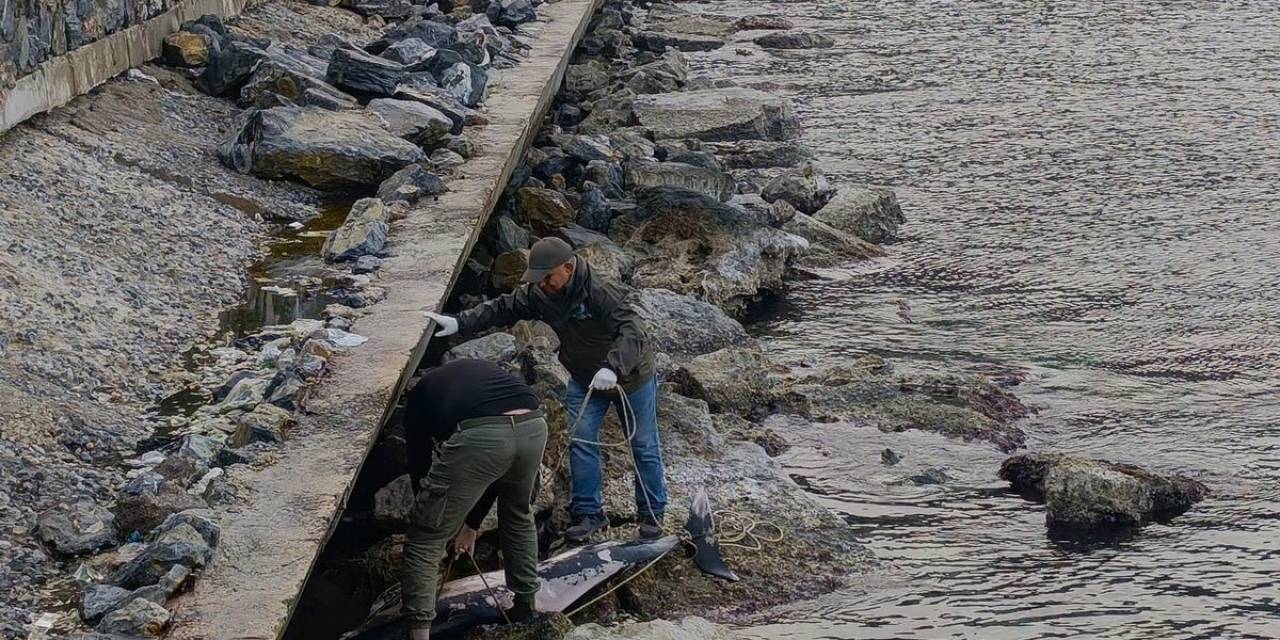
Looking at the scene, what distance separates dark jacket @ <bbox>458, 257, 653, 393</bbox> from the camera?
8.21 m

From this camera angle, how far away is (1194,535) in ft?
31.1

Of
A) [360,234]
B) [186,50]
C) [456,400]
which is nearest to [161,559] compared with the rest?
[456,400]

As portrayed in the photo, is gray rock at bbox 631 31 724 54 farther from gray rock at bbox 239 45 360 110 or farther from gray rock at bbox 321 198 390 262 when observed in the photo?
gray rock at bbox 321 198 390 262

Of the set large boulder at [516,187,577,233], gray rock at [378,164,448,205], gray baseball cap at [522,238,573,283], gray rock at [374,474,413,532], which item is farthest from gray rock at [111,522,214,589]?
large boulder at [516,187,577,233]

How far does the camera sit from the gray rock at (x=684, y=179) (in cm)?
1580

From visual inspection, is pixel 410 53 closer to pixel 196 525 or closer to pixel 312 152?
pixel 312 152

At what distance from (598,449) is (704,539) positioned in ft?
2.37

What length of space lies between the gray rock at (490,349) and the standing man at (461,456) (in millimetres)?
2530

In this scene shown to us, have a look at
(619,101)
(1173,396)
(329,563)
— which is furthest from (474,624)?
(619,101)

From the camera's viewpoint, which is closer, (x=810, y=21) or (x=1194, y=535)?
(x=1194, y=535)

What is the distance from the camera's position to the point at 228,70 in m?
15.1

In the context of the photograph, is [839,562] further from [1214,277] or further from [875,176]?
[875,176]

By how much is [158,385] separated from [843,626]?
3.88 metres

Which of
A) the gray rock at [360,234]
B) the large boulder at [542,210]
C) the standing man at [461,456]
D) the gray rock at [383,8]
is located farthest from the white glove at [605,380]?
the gray rock at [383,8]
